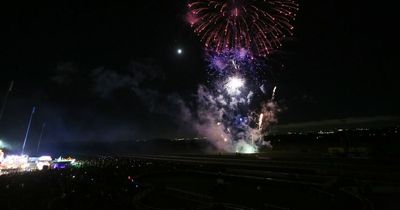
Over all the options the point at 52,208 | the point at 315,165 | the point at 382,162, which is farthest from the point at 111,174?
the point at 382,162

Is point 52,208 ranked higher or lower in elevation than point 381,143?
lower

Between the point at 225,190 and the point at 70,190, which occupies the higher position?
the point at 225,190

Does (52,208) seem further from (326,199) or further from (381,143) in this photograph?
(381,143)

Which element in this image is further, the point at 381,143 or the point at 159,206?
the point at 381,143

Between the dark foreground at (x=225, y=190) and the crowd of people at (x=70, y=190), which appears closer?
the dark foreground at (x=225, y=190)

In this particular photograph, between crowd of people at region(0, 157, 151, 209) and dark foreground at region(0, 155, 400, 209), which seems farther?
crowd of people at region(0, 157, 151, 209)

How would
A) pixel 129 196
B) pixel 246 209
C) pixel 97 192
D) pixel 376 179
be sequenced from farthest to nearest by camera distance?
pixel 129 196
pixel 97 192
pixel 376 179
pixel 246 209

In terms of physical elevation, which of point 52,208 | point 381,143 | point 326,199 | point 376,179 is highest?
point 381,143

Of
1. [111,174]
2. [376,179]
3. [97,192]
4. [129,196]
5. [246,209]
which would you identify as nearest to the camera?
[246,209]
